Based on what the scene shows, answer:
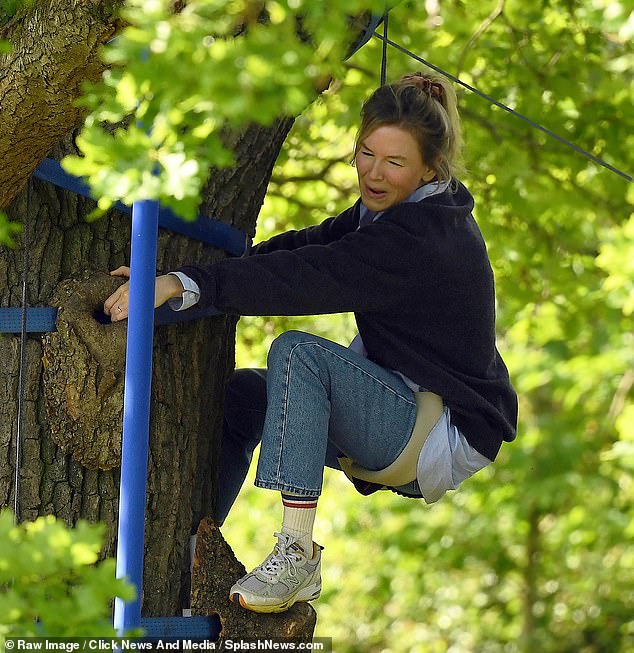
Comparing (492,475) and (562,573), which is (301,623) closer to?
(492,475)

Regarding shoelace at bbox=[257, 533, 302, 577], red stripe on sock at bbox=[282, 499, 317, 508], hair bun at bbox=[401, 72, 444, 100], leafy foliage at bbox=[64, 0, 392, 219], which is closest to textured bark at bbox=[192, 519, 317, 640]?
shoelace at bbox=[257, 533, 302, 577]

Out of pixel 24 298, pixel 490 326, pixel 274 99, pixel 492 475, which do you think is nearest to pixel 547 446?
pixel 492 475

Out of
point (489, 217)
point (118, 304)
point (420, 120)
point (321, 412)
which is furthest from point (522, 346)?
point (118, 304)

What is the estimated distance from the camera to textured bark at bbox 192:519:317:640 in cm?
259

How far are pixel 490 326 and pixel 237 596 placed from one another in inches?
34.2

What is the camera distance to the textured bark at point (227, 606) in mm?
2590

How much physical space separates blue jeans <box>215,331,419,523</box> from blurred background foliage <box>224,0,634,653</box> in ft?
4.24

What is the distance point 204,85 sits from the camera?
1348 mm

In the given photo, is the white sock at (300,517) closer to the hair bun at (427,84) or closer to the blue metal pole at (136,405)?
the blue metal pole at (136,405)

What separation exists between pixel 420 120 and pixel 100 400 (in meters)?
0.98

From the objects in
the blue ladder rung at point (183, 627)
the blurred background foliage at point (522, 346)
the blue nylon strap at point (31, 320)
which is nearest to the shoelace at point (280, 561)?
the blue ladder rung at point (183, 627)

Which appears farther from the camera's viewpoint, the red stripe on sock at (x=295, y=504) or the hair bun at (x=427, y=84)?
the hair bun at (x=427, y=84)

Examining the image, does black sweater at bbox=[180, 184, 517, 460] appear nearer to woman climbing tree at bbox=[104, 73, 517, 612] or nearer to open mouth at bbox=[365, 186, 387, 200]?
woman climbing tree at bbox=[104, 73, 517, 612]

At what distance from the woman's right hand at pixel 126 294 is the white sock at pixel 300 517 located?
491mm
